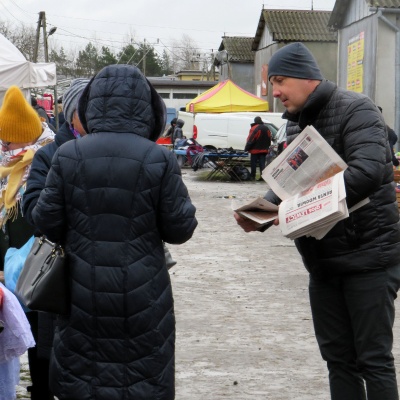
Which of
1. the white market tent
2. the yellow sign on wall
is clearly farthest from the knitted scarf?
the yellow sign on wall

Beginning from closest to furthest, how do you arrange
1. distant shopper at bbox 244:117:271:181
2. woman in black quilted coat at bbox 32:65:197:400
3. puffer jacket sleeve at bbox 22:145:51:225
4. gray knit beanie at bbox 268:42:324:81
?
woman in black quilted coat at bbox 32:65:197:400
gray knit beanie at bbox 268:42:324:81
puffer jacket sleeve at bbox 22:145:51:225
distant shopper at bbox 244:117:271:181

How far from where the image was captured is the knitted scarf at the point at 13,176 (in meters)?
4.99

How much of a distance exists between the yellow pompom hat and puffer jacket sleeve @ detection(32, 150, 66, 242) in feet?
4.27

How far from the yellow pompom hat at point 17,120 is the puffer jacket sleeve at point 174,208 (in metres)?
1.50

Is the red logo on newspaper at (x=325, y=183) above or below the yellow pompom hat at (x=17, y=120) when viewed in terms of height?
below

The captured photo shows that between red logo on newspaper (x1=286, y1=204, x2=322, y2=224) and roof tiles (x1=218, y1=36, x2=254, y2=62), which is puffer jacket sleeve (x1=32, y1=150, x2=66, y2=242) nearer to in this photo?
red logo on newspaper (x1=286, y1=204, x2=322, y2=224)

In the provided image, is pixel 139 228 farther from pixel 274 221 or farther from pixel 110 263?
pixel 274 221

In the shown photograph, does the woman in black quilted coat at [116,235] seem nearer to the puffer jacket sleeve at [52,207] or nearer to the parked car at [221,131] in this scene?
the puffer jacket sleeve at [52,207]

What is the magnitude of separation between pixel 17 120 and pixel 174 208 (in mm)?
1677

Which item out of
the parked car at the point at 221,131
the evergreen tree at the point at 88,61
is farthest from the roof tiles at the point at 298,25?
the evergreen tree at the point at 88,61

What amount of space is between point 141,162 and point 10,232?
5.43 ft

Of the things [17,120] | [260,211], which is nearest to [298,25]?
[17,120]

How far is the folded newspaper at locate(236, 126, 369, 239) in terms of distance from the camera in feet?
12.3

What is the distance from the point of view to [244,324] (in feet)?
24.2
